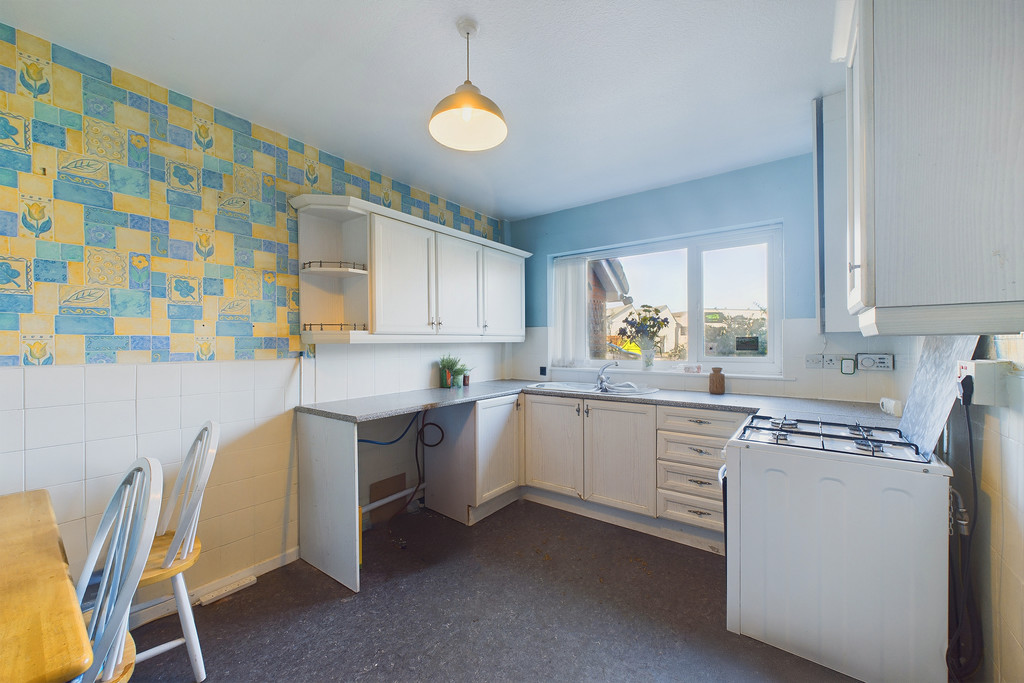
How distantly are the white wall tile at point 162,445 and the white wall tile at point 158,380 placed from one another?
0.18 m

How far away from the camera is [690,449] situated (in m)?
2.40

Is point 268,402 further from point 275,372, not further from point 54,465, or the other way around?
point 54,465

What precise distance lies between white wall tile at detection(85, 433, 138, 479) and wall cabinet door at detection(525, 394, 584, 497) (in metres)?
2.19

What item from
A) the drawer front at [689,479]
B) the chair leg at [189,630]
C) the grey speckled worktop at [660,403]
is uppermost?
the grey speckled worktop at [660,403]

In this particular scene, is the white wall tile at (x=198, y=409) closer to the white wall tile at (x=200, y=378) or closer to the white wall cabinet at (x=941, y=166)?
the white wall tile at (x=200, y=378)

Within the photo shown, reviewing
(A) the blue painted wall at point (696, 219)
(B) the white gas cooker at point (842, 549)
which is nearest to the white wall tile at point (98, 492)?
(B) the white gas cooker at point (842, 549)

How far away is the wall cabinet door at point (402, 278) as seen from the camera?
243 cm

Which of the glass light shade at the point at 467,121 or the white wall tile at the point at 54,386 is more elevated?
the glass light shade at the point at 467,121

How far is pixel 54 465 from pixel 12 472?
0.10 meters

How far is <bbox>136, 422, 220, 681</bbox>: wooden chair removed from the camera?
142 cm

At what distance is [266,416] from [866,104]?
8.64ft

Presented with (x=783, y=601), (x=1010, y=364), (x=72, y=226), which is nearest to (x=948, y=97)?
(x=1010, y=364)

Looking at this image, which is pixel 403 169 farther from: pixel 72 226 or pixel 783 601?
pixel 783 601

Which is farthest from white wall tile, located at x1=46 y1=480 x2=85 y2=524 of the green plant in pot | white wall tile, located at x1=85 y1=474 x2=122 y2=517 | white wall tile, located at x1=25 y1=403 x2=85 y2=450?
the green plant in pot
